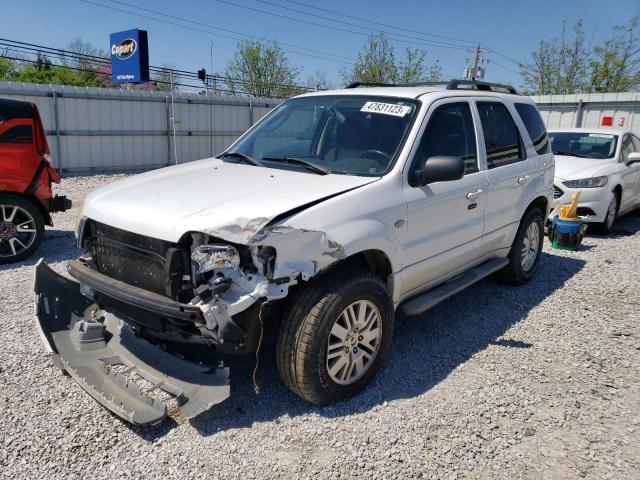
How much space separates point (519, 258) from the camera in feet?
17.9

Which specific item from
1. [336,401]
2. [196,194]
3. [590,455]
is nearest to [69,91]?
[196,194]

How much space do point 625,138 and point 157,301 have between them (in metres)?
9.40

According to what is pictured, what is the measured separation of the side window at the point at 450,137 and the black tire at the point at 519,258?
140 centimetres

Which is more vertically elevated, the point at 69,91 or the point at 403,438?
the point at 69,91

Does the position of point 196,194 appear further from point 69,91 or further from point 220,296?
point 69,91

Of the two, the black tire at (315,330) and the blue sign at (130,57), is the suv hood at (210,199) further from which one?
the blue sign at (130,57)

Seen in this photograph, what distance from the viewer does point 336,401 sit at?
329 centimetres

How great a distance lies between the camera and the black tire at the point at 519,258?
17.7 ft

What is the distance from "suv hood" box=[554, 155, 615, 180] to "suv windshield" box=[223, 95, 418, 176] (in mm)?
5478

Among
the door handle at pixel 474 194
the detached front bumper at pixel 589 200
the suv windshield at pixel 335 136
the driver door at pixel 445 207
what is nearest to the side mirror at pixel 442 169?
the driver door at pixel 445 207

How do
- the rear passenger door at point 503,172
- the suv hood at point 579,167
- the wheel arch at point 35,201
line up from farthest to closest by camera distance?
the suv hood at point 579,167 → the wheel arch at point 35,201 → the rear passenger door at point 503,172

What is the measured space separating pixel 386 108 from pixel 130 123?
1202 centimetres

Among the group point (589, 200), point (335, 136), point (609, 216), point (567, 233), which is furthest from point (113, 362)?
point (609, 216)

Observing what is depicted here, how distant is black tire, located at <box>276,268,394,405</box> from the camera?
2.98 m
